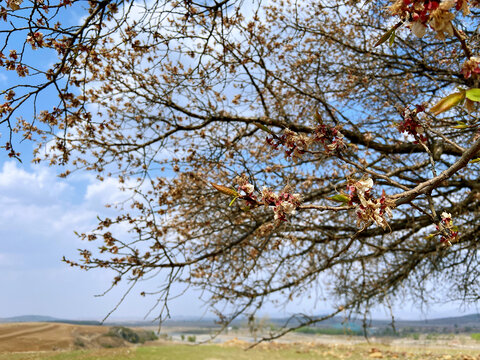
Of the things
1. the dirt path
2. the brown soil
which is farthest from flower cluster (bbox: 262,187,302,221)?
the dirt path

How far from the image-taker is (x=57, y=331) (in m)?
4.46

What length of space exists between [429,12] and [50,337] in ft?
15.4

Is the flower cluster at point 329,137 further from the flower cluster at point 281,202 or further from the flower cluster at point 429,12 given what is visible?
the flower cluster at point 429,12

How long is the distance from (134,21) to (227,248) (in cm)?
239

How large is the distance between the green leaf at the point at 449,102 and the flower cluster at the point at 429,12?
17 cm

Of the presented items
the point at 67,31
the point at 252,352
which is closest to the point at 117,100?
the point at 67,31

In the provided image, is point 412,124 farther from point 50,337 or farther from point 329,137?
point 50,337

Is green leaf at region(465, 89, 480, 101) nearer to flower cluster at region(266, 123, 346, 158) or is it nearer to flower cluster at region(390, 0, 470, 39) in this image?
flower cluster at region(390, 0, 470, 39)

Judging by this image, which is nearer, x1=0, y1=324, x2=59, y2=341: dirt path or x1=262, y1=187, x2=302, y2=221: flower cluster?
x1=262, y1=187, x2=302, y2=221: flower cluster

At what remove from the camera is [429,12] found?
35.7 inches

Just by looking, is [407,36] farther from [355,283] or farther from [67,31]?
[67,31]

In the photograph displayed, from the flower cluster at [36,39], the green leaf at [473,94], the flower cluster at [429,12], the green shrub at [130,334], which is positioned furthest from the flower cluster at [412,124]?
the green shrub at [130,334]

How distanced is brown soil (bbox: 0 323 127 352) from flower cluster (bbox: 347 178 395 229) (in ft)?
11.6

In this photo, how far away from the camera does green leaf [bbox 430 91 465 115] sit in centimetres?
83
